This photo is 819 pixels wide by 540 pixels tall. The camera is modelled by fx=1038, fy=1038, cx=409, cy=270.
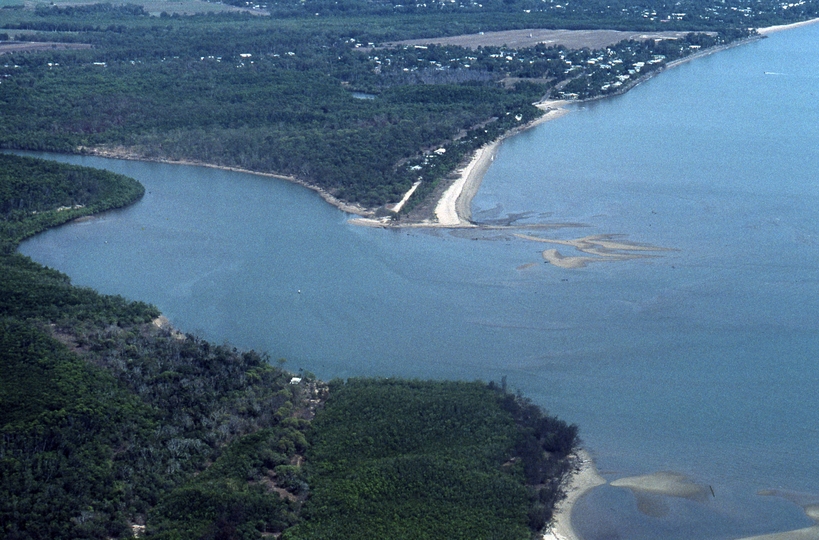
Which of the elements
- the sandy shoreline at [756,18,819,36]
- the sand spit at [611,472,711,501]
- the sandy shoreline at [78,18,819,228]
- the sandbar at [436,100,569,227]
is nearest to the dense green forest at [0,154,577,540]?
the sand spit at [611,472,711,501]

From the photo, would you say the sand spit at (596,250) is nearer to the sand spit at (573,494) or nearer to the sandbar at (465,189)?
the sandbar at (465,189)

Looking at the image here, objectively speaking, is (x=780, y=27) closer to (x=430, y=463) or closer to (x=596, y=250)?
(x=596, y=250)

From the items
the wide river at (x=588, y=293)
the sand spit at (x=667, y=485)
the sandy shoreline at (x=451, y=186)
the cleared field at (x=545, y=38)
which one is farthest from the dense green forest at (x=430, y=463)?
the cleared field at (x=545, y=38)

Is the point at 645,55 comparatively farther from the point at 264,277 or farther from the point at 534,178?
the point at 264,277

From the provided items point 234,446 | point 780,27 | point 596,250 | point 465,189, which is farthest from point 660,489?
point 780,27

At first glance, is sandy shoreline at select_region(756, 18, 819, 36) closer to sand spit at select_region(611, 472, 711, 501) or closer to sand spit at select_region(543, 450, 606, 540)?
sand spit at select_region(611, 472, 711, 501)

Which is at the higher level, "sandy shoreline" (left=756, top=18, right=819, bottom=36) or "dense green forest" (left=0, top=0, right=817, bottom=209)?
"sandy shoreline" (left=756, top=18, right=819, bottom=36)
